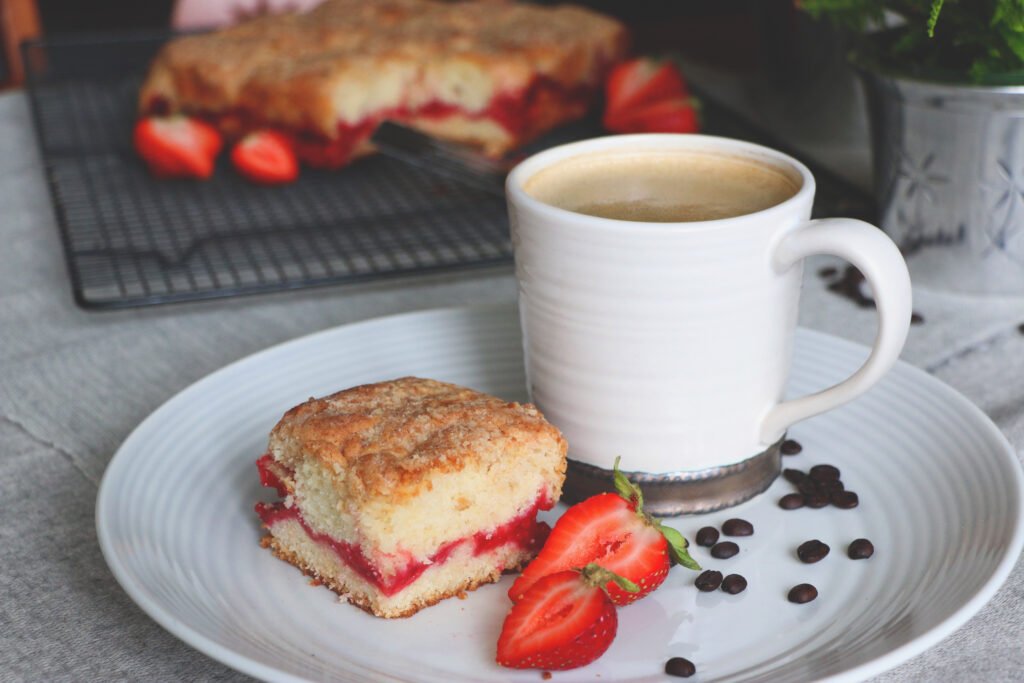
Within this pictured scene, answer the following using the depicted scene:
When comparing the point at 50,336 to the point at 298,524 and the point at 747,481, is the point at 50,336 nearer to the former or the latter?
the point at 298,524

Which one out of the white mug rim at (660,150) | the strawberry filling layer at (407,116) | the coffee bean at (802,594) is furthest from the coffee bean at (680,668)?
the strawberry filling layer at (407,116)

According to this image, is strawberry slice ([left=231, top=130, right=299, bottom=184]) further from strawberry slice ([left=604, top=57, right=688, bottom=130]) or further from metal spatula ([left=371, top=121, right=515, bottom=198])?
strawberry slice ([left=604, top=57, right=688, bottom=130])

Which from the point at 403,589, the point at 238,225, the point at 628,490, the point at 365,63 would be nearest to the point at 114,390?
the point at 238,225

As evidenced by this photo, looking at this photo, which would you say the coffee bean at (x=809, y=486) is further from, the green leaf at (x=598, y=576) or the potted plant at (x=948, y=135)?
the potted plant at (x=948, y=135)

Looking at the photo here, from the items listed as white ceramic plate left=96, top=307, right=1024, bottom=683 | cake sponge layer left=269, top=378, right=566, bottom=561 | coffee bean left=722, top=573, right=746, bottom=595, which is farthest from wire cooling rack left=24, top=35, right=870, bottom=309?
coffee bean left=722, top=573, right=746, bottom=595

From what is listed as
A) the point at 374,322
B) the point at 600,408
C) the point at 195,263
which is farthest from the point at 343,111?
the point at 600,408

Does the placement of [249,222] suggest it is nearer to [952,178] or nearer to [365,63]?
[365,63]
